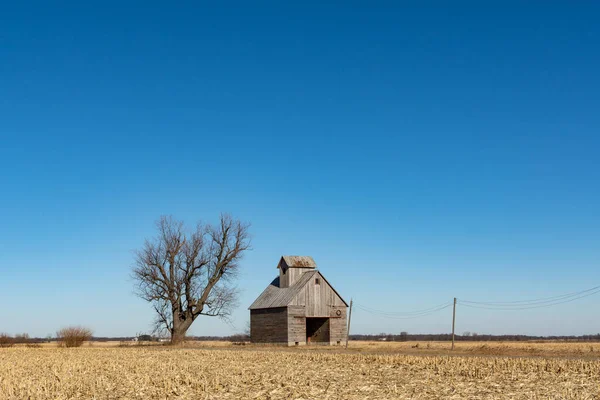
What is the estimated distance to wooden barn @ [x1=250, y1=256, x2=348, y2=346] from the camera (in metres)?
60.4

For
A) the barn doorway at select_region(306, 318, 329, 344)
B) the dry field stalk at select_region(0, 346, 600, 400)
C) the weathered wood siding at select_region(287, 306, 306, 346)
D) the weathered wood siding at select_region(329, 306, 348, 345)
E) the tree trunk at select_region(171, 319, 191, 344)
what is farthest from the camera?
the tree trunk at select_region(171, 319, 191, 344)

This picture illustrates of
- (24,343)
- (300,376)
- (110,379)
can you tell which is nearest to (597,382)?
(300,376)

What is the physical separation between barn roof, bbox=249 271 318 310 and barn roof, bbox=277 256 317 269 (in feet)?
4.19

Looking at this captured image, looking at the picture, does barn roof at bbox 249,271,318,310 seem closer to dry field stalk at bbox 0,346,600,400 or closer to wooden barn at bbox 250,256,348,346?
wooden barn at bbox 250,256,348,346

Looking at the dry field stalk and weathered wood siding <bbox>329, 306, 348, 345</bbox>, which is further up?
the dry field stalk

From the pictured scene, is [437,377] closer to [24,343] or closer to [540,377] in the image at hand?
[540,377]

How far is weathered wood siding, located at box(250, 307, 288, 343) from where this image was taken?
60.5 m

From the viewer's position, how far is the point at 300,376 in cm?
2498

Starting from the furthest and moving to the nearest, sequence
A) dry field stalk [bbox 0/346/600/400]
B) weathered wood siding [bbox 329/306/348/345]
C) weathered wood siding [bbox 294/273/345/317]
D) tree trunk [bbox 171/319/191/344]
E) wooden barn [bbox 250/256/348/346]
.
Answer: tree trunk [bbox 171/319/191/344] < weathered wood siding [bbox 329/306/348/345] < weathered wood siding [bbox 294/273/345/317] < wooden barn [bbox 250/256/348/346] < dry field stalk [bbox 0/346/600/400]

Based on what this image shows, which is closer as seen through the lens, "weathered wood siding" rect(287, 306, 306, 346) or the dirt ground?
the dirt ground

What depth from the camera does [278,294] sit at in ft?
212

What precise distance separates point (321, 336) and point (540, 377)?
41.3 meters

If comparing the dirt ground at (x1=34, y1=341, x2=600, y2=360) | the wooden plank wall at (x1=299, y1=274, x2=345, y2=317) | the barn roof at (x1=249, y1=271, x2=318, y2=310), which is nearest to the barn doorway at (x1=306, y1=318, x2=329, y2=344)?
the wooden plank wall at (x1=299, y1=274, x2=345, y2=317)

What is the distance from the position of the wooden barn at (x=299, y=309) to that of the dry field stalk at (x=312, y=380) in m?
27.7
